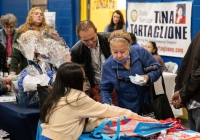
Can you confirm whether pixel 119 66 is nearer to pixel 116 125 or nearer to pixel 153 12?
pixel 116 125

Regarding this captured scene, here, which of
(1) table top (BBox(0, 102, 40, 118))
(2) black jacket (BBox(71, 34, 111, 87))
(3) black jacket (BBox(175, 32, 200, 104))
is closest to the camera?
(3) black jacket (BBox(175, 32, 200, 104))

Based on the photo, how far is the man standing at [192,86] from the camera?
3084mm

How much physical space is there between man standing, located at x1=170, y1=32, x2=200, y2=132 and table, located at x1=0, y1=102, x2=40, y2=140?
1.34 m

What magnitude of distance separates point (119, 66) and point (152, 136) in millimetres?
814

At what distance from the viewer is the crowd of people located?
2812mm

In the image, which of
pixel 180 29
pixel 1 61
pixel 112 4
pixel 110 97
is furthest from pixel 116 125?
pixel 112 4

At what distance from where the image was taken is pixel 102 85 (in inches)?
134

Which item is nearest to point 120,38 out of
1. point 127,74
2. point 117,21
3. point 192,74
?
point 127,74

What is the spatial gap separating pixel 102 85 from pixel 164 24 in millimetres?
3953

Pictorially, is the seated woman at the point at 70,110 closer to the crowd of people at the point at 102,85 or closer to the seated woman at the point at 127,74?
the crowd of people at the point at 102,85

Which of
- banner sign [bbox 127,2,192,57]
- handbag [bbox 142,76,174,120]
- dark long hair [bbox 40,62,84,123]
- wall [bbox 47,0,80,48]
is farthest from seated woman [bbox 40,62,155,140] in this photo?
wall [bbox 47,0,80,48]

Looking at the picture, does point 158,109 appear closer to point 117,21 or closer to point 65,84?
point 65,84

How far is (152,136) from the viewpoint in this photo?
8.91ft

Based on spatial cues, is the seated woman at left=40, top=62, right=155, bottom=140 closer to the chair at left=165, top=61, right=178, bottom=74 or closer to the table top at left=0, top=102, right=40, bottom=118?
the table top at left=0, top=102, right=40, bottom=118
